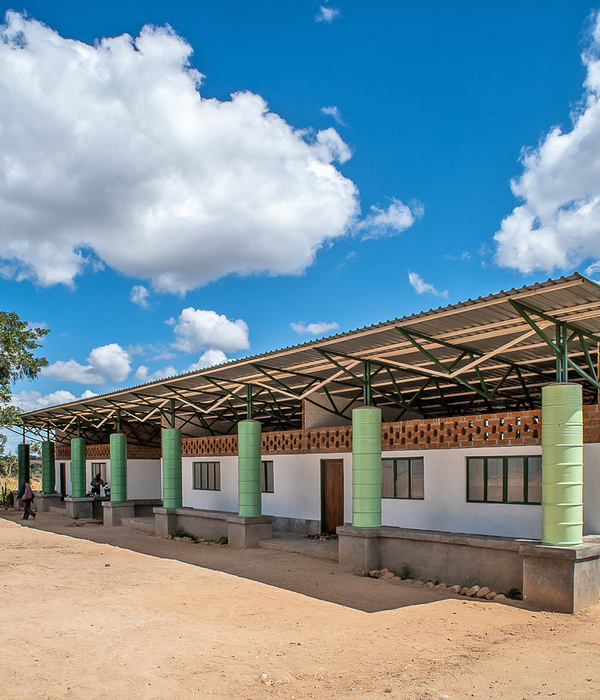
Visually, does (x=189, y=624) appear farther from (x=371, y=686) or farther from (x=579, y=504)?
(x=579, y=504)

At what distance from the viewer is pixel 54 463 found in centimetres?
3309

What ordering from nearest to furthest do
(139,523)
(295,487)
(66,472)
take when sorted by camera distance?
(295,487) → (139,523) → (66,472)

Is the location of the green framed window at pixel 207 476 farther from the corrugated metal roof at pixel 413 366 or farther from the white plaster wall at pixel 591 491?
the white plaster wall at pixel 591 491

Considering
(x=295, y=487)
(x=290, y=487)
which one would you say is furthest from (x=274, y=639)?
(x=290, y=487)

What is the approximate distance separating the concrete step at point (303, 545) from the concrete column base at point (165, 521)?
4657 mm

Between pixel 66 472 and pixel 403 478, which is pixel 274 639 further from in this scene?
pixel 66 472

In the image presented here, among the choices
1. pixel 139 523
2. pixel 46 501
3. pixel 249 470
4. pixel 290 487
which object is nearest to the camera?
pixel 249 470

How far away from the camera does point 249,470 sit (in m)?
16.3

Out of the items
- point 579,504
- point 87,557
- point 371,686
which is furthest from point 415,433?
point 87,557

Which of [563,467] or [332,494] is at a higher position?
[563,467]

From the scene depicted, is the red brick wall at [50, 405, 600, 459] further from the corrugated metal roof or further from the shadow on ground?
the shadow on ground

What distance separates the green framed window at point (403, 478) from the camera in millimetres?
13109

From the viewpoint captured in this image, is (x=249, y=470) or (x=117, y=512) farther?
(x=117, y=512)

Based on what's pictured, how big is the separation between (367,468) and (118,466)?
14.0 meters
